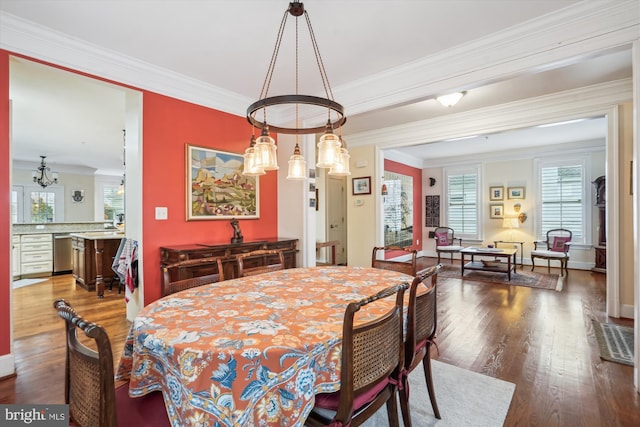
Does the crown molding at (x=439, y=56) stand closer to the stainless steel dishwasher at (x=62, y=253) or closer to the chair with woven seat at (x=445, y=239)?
the stainless steel dishwasher at (x=62, y=253)

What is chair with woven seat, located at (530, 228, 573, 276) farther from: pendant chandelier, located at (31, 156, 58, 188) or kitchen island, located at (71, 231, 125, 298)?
pendant chandelier, located at (31, 156, 58, 188)

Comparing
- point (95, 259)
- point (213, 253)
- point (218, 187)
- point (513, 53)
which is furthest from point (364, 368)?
point (95, 259)

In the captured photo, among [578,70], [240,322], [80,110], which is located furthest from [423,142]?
[80,110]

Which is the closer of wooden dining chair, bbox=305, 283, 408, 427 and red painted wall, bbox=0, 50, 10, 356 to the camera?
wooden dining chair, bbox=305, 283, 408, 427

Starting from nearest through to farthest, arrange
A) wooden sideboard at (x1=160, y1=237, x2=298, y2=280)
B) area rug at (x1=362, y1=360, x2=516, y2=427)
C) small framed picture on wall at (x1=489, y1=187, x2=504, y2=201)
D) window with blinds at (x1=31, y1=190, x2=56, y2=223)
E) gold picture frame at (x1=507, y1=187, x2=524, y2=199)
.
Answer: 1. area rug at (x1=362, y1=360, x2=516, y2=427)
2. wooden sideboard at (x1=160, y1=237, x2=298, y2=280)
3. gold picture frame at (x1=507, y1=187, x2=524, y2=199)
4. small framed picture on wall at (x1=489, y1=187, x2=504, y2=201)
5. window with blinds at (x1=31, y1=190, x2=56, y2=223)

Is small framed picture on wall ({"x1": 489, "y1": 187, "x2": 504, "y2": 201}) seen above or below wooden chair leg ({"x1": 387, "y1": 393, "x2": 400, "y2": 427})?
above

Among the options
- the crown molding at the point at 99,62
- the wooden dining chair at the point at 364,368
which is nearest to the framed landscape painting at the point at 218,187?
the crown molding at the point at 99,62

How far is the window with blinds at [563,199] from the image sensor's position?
6160mm

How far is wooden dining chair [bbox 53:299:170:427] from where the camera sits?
82 centimetres

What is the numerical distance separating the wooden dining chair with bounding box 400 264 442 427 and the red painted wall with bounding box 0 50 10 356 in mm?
2845

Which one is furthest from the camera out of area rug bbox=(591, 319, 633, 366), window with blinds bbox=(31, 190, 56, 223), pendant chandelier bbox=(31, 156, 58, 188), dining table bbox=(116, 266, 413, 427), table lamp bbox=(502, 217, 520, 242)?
window with blinds bbox=(31, 190, 56, 223)

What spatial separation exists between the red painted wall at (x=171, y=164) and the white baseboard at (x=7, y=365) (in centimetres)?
98

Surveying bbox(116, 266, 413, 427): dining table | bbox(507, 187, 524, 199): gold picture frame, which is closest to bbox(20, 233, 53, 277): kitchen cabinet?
bbox(116, 266, 413, 427): dining table

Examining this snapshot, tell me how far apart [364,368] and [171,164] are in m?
2.88
